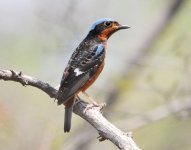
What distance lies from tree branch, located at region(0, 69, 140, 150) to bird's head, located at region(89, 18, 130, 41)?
123 centimetres

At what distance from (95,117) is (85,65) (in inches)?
52.9

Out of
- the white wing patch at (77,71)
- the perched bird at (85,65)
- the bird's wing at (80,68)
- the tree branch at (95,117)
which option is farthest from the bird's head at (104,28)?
the tree branch at (95,117)

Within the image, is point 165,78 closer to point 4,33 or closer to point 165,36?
point 165,36

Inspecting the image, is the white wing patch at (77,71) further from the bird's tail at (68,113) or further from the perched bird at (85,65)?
the bird's tail at (68,113)

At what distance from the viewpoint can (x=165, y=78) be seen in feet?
33.0

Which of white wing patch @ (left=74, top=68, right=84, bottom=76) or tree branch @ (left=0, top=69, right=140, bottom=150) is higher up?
tree branch @ (left=0, top=69, right=140, bottom=150)

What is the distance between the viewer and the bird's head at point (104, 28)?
23.3 feet

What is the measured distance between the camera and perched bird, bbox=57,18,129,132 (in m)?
5.94

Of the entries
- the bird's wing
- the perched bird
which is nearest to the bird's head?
the perched bird

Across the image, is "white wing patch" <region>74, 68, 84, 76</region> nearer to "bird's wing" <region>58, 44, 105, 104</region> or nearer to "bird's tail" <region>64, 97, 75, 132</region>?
"bird's wing" <region>58, 44, 105, 104</region>

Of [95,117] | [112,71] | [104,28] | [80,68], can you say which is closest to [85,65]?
[80,68]

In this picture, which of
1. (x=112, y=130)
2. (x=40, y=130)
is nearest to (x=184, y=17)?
(x=40, y=130)

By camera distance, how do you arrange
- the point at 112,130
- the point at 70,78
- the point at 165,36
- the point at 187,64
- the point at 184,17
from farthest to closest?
the point at 184,17 → the point at 165,36 → the point at 187,64 → the point at 70,78 → the point at 112,130

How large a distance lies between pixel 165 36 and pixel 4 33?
9.70 feet
